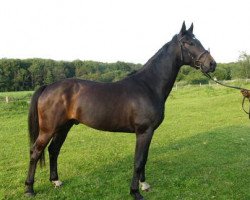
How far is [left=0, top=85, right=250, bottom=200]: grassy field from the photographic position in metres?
5.86

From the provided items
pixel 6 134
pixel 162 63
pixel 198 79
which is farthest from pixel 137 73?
pixel 198 79

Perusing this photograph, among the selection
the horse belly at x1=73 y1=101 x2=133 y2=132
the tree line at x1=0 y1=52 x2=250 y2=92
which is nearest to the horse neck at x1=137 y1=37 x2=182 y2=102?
the horse belly at x1=73 y1=101 x2=133 y2=132

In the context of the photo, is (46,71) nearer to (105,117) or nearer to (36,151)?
(36,151)

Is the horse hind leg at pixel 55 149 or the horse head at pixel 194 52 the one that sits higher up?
the horse head at pixel 194 52

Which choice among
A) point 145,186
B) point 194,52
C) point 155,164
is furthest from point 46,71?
point 194,52

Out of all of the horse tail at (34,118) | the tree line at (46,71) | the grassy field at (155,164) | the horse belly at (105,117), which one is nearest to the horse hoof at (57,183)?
the grassy field at (155,164)

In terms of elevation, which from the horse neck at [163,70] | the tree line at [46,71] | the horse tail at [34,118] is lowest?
the tree line at [46,71]

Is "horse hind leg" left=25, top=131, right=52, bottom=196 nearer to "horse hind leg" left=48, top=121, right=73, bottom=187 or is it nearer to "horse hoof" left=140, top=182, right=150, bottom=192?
"horse hind leg" left=48, top=121, right=73, bottom=187

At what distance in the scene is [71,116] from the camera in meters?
5.73

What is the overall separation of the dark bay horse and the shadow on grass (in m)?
0.68

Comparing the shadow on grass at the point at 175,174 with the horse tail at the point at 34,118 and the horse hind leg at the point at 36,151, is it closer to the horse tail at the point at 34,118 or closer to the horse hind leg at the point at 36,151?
the horse hind leg at the point at 36,151

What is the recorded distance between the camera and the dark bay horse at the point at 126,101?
216 inches

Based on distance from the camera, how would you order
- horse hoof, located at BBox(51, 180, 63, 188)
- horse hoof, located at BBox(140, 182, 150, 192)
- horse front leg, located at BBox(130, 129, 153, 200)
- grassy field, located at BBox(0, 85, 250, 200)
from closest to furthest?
horse front leg, located at BBox(130, 129, 153, 200) → grassy field, located at BBox(0, 85, 250, 200) → horse hoof, located at BBox(140, 182, 150, 192) → horse hoof, located at BBox(51, 180, 63, 188)

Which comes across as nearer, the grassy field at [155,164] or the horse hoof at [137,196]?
the horse hoof at [137,196]
